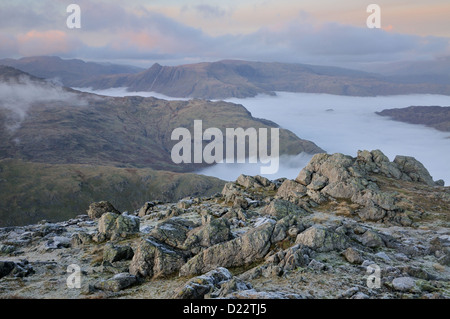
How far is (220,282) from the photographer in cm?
3097

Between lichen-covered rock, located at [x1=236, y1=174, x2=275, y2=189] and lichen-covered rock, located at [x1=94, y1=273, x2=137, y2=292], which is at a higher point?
lichen-covered rock, located at [x1=236, y1=174, x2=275, y2=189]

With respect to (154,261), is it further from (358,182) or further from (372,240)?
(358,182)

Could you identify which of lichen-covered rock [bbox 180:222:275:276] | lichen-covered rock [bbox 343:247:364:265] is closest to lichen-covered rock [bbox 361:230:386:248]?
lichen-covered rock [bbox 343:247:364:265]

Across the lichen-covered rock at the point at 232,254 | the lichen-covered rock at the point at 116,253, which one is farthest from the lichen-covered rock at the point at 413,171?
the lichen-covered rock at the point at 116,253

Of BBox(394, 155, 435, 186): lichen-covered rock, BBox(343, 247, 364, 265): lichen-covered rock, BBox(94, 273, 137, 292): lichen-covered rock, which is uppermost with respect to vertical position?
BBox(394, 155, 435, 186): lichen-covered rock

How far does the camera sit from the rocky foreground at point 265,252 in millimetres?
30109

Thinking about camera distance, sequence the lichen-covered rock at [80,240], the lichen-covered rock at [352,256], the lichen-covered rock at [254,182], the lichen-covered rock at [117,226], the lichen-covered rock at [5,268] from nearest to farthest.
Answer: the lichen-covered rock at [352,256], the lichen-covered rock at [5,268], the lichen-covered rock at [80,240], the lichen-covered rock at [117,226], the lichen-covered rock at [254,182]

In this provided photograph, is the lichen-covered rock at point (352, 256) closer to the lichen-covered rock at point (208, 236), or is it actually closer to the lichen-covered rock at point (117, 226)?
the lichen-covered rock at point (208, 236)

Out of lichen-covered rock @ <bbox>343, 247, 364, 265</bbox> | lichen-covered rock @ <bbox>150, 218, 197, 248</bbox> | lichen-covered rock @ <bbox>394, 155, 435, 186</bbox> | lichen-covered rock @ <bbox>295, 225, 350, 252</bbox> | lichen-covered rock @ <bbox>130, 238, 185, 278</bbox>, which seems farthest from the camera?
lichen-covered rock @ <bbox>394, 155, 435, 186</bbox>

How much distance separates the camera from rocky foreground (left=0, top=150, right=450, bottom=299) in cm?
3011

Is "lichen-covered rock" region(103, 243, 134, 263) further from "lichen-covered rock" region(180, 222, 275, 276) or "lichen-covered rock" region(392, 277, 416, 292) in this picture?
"lichen-covered rock" region(392, 277, 416, 292)

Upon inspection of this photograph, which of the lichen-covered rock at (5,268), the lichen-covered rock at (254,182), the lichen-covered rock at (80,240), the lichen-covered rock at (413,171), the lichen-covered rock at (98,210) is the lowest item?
the lichen-covered rock at (98,210)
